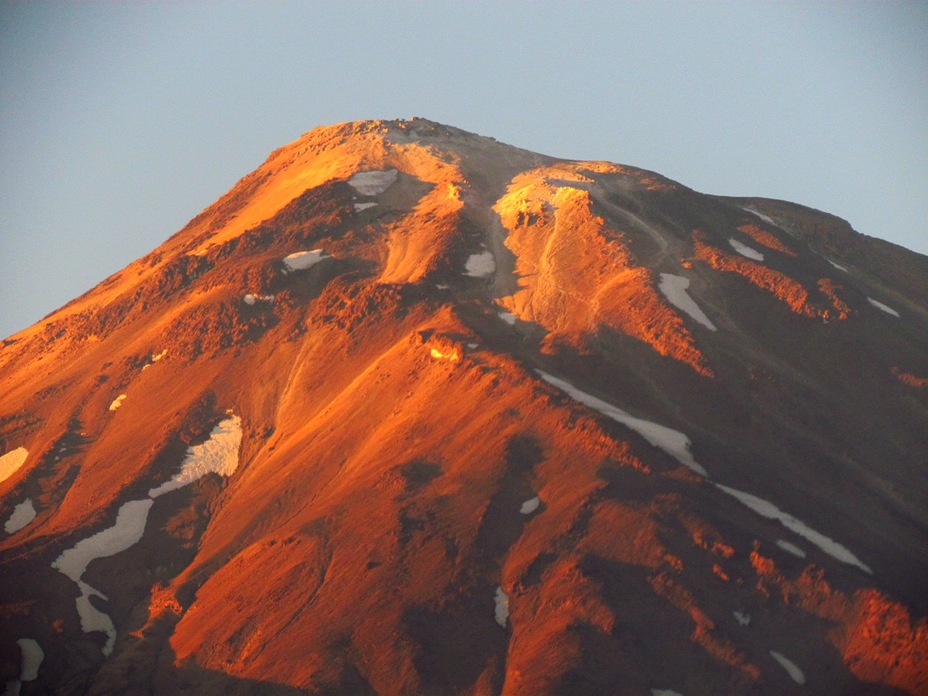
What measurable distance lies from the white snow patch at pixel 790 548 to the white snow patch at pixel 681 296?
30303 millimetres

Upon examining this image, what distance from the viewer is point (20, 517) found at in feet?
318

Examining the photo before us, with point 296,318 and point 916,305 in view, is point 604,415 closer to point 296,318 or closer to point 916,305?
point 296,318

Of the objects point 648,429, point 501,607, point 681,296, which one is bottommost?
point 501,607

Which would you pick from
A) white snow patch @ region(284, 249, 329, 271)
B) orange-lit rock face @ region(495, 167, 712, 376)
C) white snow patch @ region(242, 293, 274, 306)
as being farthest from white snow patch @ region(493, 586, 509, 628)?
white snow patch @ region(284, 249, 329, 271)

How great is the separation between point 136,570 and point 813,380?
5850 cm

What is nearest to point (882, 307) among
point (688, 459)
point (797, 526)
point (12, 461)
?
point (688, 459)

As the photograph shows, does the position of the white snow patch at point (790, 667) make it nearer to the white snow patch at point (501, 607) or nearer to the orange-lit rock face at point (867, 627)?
the orange-lit rock face at point (867, 627)

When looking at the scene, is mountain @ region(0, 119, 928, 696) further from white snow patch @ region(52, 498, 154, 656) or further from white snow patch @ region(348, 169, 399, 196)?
white snow patch @ region(348, 169, 399, 196)

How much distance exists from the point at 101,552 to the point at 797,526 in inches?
2006

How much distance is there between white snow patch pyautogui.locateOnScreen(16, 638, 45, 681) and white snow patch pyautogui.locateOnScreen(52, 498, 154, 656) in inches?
149

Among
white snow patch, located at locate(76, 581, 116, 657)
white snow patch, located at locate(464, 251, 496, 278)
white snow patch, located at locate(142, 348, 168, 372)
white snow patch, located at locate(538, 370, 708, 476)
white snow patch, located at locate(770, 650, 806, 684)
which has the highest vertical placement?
white snow patch, located at locate(464, 251, 496, 278)

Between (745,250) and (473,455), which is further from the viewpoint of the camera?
(745,250)

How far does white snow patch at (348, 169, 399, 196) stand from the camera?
444ft

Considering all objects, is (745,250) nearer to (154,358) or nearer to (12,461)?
(154,358)
